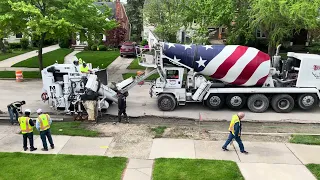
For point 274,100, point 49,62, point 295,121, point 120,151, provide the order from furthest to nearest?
point 49,62 → point 274,100 → point 295,121 → point 120,151

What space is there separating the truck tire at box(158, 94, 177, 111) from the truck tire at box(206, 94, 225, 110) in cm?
143

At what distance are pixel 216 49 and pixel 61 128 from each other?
6736 mm

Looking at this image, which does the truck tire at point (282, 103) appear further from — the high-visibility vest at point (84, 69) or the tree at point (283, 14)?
the high-visibility vest at point (84, 69)

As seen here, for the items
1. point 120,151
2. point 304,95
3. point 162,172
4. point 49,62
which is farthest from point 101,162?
point 49,62

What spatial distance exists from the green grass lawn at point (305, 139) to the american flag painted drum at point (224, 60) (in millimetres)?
3515

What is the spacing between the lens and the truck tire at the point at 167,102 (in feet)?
46.0

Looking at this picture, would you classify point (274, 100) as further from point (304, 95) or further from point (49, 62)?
point (49, 62)

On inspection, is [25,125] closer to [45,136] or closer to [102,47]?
[45,136]

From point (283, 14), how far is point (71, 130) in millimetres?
12389

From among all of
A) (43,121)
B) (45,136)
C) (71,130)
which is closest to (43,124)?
(43,121)

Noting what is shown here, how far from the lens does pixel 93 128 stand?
38.8 feet

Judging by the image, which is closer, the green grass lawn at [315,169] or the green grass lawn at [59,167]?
the green grass lawn at [59,167]

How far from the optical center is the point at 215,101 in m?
14.0

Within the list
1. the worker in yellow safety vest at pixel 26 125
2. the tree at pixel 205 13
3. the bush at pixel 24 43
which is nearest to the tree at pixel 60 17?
the tree at pixel 205 13
